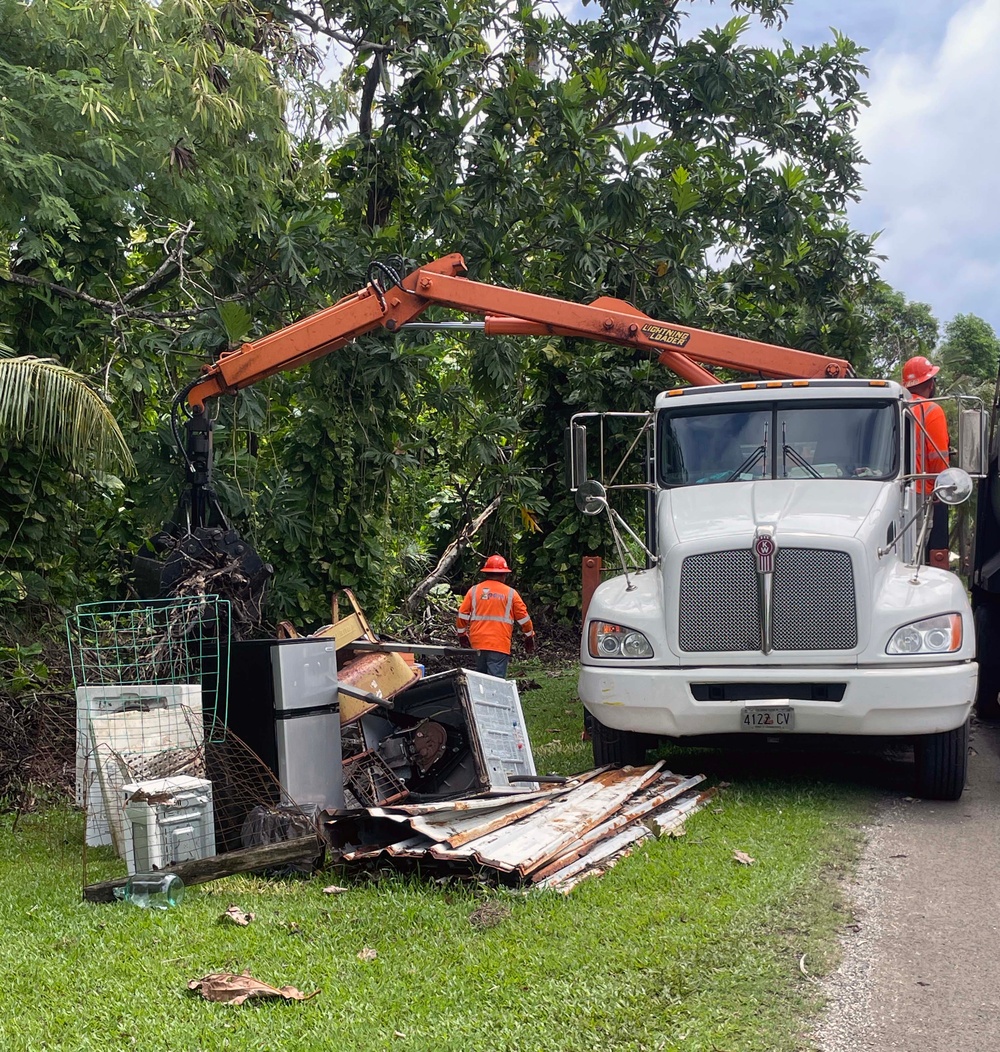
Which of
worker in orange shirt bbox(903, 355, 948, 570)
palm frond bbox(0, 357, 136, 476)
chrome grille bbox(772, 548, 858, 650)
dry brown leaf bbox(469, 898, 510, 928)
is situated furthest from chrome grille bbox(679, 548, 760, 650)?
palm frond bbox(0, 357, 136, 476)

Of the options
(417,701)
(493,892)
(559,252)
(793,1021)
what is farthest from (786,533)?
(559,252)

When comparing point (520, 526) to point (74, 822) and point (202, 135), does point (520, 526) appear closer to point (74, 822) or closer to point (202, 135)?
point (202, 135)

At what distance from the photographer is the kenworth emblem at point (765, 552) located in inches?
303

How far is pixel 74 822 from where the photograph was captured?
7844 mm

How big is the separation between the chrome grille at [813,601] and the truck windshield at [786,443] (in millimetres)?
1156

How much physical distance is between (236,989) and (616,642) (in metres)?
4.16

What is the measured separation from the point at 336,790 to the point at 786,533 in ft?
11.0

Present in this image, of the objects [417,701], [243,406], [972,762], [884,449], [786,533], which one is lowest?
[972,762]

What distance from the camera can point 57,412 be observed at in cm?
881

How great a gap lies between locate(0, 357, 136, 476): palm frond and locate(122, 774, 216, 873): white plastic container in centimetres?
337

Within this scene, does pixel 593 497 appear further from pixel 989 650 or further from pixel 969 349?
pixel 969 349

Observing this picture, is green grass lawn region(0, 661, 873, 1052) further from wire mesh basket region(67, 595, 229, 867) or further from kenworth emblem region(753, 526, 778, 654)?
kenworth emblem region(753, 526, 778, 654)

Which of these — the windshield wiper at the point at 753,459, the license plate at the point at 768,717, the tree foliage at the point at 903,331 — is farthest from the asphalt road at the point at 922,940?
the tree foliage at the point at 903,331

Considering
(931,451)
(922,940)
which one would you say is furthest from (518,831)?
(931,451)
